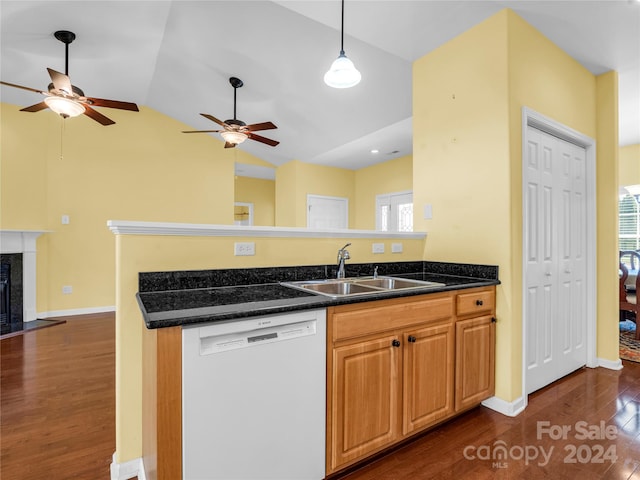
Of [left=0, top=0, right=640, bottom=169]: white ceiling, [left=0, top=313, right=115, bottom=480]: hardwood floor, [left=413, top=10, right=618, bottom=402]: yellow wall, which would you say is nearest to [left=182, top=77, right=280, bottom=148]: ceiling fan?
[left=0, top=0, right=640, bottom=169]: white ceiling

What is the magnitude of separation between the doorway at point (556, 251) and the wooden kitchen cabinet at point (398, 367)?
1.96 ft

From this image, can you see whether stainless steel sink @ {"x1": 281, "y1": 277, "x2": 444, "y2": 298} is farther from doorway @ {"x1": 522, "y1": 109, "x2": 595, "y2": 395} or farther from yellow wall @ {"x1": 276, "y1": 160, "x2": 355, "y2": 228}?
yellow wall @ {"x1": 276, "y1": 160, "x2": 355, "y2": 228}

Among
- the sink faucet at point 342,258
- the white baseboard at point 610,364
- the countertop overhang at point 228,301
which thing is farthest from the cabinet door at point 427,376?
the white baseboard at point 610,364

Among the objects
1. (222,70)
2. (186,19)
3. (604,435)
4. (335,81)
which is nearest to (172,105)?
(222,70)

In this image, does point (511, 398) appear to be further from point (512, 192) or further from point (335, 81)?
point (335, 81)

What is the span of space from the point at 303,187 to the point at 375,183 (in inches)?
59.0

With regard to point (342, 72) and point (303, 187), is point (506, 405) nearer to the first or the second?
point (342, 72)

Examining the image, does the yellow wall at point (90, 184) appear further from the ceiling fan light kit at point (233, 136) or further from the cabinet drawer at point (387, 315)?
the cabinet drawer at point (387, 315)

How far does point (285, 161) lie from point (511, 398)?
5556 mm

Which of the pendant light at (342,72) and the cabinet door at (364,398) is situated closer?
the cabinet door at (364,398)

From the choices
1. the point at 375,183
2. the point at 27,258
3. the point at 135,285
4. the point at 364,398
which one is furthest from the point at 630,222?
the point at 27,258

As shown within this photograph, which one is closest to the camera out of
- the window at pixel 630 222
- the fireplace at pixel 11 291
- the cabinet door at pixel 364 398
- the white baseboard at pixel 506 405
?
the cabinet door at pixel 364 398

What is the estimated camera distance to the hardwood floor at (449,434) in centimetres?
162

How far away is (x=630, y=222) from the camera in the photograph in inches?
213
